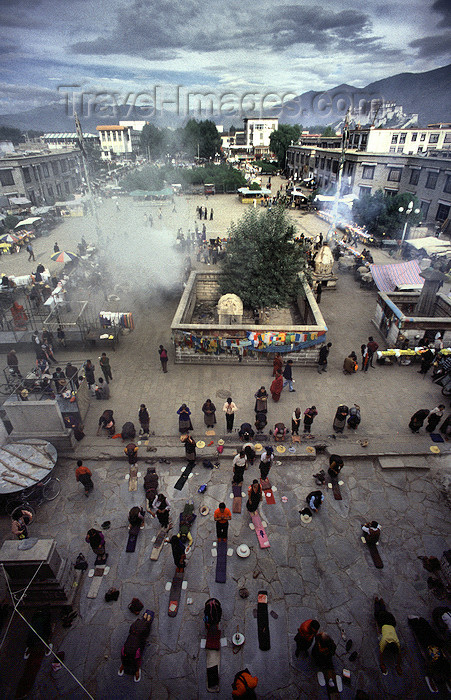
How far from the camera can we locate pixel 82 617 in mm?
6410

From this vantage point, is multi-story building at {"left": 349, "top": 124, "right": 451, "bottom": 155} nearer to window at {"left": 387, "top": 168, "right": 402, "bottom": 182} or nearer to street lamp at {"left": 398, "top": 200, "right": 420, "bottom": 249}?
window at {"left": 387, "top": 168, "right": 402, "bottom": 182}

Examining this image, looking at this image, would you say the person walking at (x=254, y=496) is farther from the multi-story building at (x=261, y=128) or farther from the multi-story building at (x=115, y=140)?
the multi-story building at (x=115, y=140)

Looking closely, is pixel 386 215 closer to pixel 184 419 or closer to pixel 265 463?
pixel 184 419

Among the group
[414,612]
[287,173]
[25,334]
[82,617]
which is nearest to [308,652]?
[414,612]

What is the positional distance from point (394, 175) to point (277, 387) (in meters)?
33.6

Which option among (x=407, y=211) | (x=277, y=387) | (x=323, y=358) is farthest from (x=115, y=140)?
(x=277, y=387)

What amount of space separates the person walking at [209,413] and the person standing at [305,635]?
209 inches

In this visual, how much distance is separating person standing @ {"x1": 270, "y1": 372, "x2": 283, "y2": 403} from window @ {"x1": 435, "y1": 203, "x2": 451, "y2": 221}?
2671cm

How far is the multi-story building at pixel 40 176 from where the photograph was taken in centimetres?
3733

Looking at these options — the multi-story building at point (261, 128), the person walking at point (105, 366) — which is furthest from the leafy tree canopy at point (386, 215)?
the multi-story building at point (261, 128)

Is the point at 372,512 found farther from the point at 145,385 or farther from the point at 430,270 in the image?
the point at 430,270

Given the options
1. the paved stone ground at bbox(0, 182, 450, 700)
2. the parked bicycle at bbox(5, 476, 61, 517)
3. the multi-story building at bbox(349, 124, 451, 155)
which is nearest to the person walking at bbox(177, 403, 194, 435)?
the paved stone ground at bbox(0, 182, 450, 700)

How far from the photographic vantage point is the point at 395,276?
16.6 meters

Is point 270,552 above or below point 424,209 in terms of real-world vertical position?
below
